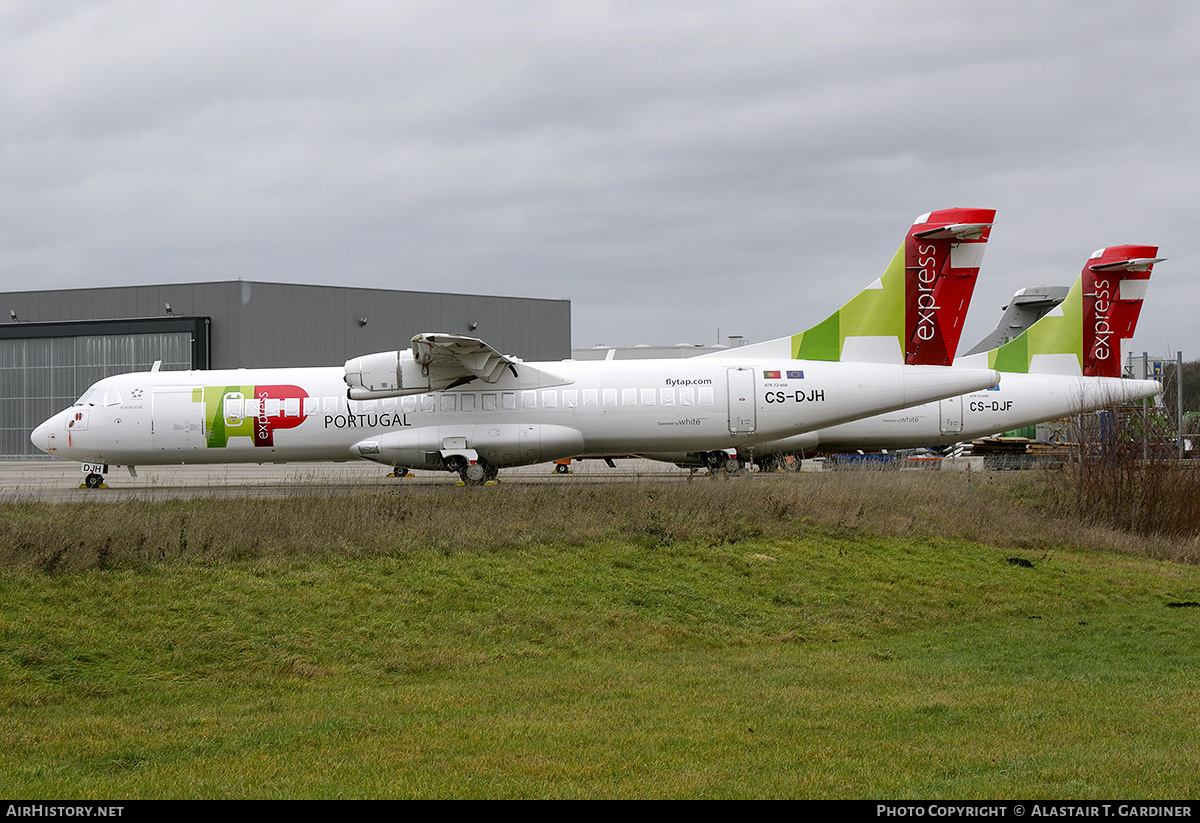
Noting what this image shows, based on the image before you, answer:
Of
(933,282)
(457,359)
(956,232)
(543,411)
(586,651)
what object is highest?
(956,232)

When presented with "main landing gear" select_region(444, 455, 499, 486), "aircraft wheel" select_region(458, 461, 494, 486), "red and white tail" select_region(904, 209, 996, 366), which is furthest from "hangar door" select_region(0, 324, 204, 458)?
"red and white tail" select_region(904, 209, 996, 366)

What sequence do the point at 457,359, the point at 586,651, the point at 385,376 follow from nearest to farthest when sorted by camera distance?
the point at 586,651 < the point at 385,376 < the point at 457,359

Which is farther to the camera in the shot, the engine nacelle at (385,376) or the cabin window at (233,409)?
the cabin window at (233,409)

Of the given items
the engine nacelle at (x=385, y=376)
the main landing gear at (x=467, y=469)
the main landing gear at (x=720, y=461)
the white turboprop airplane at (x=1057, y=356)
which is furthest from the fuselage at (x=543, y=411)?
the white turboprop airplane at (x=1057, y=356)

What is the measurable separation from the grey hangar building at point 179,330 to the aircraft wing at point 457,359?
1015 inches

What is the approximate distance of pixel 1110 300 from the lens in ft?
102

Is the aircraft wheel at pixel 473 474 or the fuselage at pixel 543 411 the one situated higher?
the fuselage at pixel 543 411

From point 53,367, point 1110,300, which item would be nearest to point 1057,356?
point 1110,300

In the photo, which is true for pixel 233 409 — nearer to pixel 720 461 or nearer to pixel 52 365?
pixel 720 461

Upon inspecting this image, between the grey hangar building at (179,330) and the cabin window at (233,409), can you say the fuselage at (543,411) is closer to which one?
the cabin window at (233,409)

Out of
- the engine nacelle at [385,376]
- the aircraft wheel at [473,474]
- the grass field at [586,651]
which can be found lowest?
the grass field at [586,651]

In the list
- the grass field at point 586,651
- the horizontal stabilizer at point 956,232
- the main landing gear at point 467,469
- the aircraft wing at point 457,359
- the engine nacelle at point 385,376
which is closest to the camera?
the grass field at point 586,651

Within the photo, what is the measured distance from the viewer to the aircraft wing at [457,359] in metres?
23.8

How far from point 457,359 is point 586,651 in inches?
541
